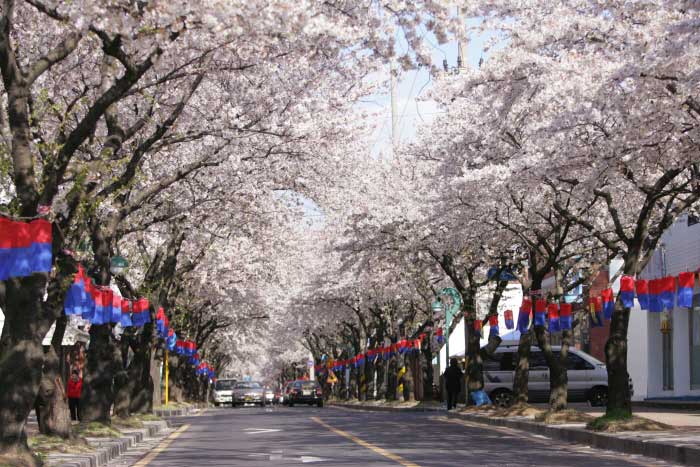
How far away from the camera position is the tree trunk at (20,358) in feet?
49.1

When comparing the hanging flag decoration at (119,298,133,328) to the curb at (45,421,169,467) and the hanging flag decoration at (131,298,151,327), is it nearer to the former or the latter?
the hanging flag decoration at (131,298,151,327)

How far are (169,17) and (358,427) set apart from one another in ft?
60.9

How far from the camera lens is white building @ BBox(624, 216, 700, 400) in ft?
130

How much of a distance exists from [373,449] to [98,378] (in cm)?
857

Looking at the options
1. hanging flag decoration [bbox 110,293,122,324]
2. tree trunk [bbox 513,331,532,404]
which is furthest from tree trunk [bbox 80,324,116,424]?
tree trunk [bbox 513,331,532,404]

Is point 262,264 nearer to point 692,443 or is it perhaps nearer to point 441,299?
point 441,299

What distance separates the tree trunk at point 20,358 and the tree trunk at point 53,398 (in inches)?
200

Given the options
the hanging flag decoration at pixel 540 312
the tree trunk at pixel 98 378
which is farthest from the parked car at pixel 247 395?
the tree trunk at pixel 98 378

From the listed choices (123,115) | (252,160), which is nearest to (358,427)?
(252,160)

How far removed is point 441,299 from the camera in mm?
50219

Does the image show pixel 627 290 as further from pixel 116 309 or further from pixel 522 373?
pixel 522 373

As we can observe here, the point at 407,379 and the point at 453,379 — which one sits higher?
the point at 407,379

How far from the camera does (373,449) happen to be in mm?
20109

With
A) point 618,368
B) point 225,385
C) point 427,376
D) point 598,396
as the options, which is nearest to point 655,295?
point 618,368
